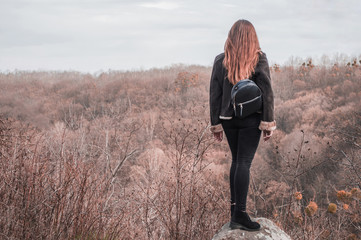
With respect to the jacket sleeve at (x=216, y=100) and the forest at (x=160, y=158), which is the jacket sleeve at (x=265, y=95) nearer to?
the jacket sleeve at (x=216, y=100)

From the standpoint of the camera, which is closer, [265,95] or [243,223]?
[265,95]

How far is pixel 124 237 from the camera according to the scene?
12.6 feet

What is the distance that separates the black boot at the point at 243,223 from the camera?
10.3ft

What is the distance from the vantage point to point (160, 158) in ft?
37.8

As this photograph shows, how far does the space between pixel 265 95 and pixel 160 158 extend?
8774 mm

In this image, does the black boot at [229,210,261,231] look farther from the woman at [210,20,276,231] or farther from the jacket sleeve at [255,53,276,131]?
the jacket sleeve at [255,53,276,131]

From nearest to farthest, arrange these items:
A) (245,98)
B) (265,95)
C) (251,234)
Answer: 1. (245,98)
2. (265,95)
3. (251,234)

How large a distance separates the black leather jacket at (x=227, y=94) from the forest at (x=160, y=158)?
0.39 metres

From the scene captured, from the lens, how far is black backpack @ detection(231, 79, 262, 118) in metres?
2.89

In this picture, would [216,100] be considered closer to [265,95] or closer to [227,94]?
[227,94]

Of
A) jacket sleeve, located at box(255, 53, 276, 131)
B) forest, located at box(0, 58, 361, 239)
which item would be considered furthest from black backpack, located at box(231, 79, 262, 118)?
forest, located at box(0, 58, 361, 239)

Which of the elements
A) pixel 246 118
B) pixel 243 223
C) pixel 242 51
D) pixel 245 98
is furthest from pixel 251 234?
pixel 242 51

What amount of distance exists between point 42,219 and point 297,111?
16809mm

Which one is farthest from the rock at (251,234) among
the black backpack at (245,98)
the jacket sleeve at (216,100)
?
the black backpack at (245,98)
